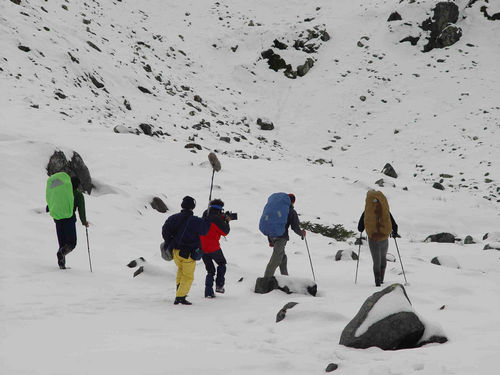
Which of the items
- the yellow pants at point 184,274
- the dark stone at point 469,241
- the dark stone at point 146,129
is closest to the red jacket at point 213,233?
the yellow pants at point 184,274

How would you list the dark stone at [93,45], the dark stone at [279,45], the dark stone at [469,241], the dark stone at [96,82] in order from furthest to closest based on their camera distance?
1. the dark stone at [279,45]
2. the dark stone at [93,45]
3. the dark stone at [96,82]
4. the dark stone at [469,241]

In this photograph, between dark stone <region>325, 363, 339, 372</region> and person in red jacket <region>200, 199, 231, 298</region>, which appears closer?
dark stone <region>325, 363, 339, 372</region>

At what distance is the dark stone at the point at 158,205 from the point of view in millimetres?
14016

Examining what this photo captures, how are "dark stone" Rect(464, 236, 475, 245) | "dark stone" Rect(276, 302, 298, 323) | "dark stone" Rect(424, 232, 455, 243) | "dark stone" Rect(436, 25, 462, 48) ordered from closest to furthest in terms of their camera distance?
"dark stone" Rect(276, 302, 298, 323) → "dark stone" Rect(464, 236, 475, 245) → "dark stone" Rect(424, 232, 455, 243) → "dark stone" Rect(436, 25, 462, 48)

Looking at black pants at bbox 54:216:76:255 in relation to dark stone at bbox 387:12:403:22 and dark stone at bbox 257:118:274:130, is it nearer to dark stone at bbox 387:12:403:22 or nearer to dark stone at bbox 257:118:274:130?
dark stone at bbox 257:118:274:130

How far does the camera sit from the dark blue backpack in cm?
802

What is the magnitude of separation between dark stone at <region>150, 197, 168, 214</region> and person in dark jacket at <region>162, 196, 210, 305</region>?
7332 mm

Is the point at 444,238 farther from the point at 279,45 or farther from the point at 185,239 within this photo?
the point at 279,45

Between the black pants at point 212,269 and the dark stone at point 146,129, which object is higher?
the dark stone at point 146,129

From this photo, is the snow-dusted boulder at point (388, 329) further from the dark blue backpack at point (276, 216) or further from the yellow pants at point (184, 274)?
the dark blue backpack at point (276, 216)

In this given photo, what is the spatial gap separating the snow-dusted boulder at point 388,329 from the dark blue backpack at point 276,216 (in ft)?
11.1

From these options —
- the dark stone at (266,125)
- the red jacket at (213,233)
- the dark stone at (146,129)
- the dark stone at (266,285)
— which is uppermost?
the dark stone at (266,125)

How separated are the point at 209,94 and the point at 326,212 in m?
21.6

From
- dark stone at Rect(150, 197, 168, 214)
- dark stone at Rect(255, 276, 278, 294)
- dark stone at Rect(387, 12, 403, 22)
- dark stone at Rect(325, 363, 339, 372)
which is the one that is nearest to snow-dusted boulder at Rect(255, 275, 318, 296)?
dark stone at Rect(255, 276, 278, 294)
